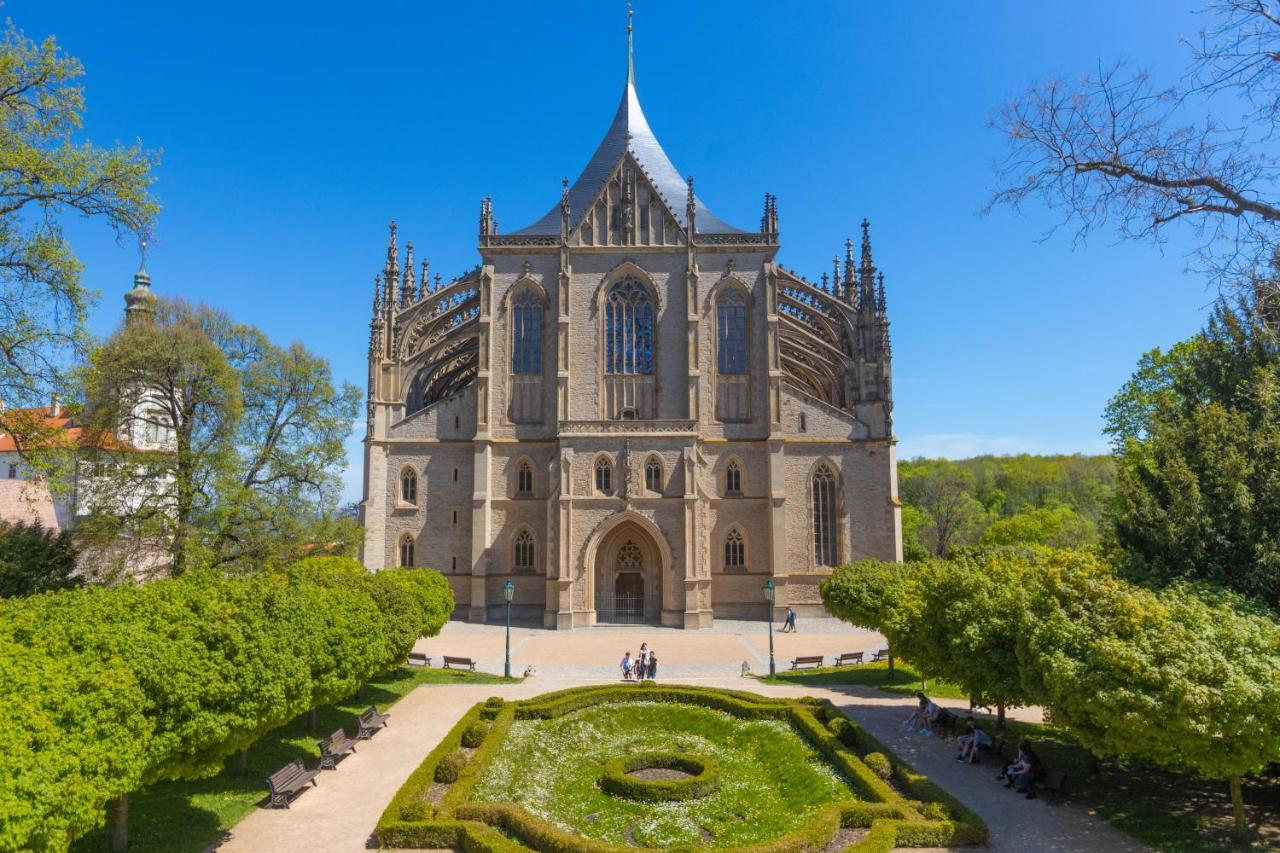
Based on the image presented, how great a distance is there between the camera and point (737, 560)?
41.1 m

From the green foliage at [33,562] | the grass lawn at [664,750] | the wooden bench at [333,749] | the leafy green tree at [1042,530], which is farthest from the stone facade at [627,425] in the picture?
the leafy green tree at [1042,530]

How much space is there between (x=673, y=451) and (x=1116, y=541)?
23339mm

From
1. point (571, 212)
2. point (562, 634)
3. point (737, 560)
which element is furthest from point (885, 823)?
point (571, 212)

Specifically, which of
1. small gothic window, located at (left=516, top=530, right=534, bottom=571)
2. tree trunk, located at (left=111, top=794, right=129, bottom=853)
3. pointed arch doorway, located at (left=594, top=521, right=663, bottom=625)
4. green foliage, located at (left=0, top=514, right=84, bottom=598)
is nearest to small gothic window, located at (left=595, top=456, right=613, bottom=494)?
pointed arch doorway, located at (left=594, top=521, right=663, bottom=625)

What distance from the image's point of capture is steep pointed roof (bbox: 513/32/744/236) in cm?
4472

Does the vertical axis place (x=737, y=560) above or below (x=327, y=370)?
below

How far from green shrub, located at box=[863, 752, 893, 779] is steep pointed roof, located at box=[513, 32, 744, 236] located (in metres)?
33.4

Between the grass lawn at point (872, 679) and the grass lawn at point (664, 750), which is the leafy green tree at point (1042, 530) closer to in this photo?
the grass lawn at point (872, 679)

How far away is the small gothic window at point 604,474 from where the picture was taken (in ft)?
129

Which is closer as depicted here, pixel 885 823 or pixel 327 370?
pixel 885 823

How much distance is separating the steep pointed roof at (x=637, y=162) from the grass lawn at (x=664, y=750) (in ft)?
102

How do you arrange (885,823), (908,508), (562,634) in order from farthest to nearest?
(908,508)
(562,634)
(885,823)

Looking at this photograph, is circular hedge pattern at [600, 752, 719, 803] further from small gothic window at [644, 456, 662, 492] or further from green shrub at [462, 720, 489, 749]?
small gothic window at [644, 456, 662, 492]

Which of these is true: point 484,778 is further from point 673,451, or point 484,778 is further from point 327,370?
point 673,451
